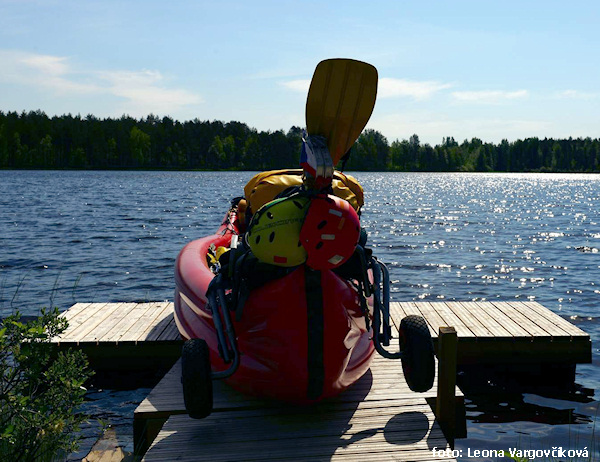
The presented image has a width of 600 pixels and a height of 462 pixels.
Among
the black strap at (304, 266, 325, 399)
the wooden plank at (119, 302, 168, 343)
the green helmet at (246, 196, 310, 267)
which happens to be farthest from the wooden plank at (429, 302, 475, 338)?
the wooden plank at (119, 302, 168, 343)

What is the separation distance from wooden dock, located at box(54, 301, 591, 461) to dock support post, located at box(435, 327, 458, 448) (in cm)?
17

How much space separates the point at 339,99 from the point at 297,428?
2.65m

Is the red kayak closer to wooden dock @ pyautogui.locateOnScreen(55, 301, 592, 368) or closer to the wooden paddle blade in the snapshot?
the wooden paddle blade

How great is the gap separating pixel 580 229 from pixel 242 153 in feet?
297

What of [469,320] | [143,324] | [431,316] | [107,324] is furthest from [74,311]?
[469,320]

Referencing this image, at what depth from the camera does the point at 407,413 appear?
510 cm

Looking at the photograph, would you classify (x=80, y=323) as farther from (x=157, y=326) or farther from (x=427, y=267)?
(x=427, y=267)

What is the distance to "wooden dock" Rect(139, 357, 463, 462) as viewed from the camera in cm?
441

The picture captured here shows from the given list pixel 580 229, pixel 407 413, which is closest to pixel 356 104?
pixel 407 413

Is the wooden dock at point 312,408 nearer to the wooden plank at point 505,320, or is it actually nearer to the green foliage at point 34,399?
the wooden plank at point 505,320

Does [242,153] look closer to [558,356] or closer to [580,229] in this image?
[580,229]

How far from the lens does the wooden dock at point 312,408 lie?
4469mm

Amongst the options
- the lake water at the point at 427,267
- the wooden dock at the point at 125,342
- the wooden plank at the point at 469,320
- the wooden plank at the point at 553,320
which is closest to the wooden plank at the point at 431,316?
the wooden plank at the point at 469,320

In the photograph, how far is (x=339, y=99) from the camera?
15.7 ft
